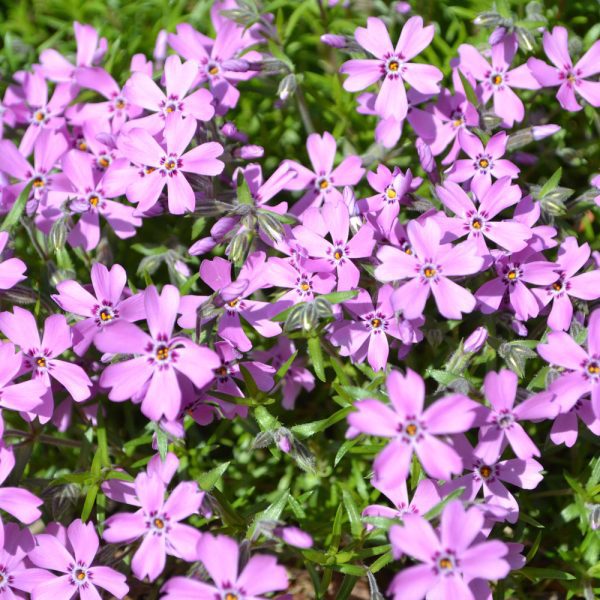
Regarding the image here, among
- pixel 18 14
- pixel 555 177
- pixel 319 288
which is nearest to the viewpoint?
pixel 319 288

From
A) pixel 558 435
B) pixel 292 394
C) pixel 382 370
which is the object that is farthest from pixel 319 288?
pixel 558 435

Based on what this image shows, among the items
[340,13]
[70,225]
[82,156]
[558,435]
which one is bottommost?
[558,435]

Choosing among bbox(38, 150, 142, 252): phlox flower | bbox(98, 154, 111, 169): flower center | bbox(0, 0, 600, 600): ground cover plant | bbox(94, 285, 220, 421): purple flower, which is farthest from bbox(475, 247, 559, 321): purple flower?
bbox(98, 154, 111, 169): flower center

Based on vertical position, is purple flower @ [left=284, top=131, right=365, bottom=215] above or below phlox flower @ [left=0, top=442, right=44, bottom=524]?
above

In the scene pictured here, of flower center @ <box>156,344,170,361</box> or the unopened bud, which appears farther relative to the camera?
the unopened bud

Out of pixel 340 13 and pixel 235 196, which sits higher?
pixel 340 13

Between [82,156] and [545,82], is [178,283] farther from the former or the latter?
[545,82]

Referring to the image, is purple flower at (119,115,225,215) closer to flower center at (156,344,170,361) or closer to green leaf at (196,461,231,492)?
flower center at (156,344,170,361)

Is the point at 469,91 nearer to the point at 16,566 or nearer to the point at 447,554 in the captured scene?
the point at 447,554
